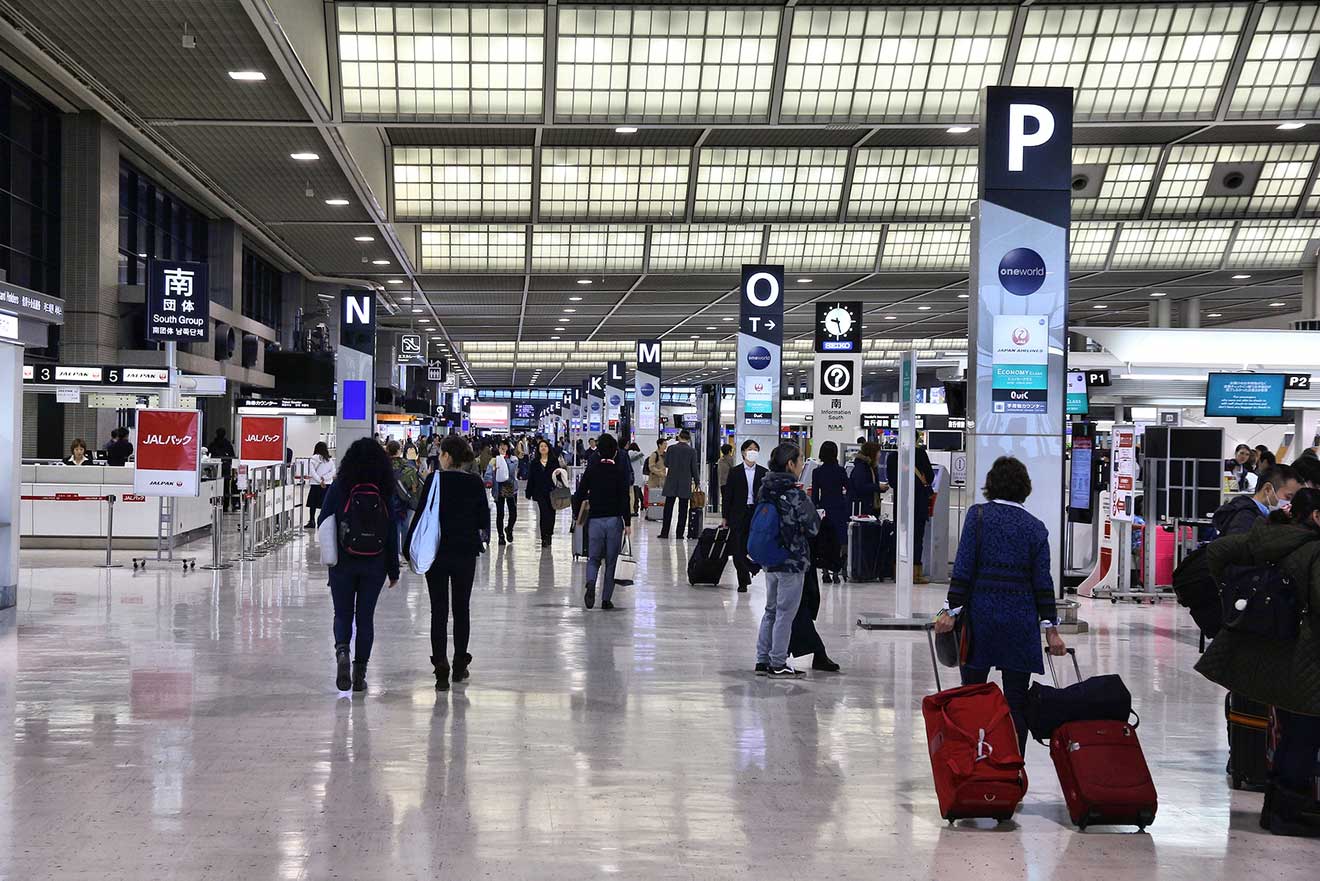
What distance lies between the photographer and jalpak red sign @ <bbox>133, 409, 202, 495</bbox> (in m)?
17.0

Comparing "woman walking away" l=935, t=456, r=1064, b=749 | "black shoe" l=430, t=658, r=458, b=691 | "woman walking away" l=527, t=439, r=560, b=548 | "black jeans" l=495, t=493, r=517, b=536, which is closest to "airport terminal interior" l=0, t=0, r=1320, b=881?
"woman walking away" l=935, t=456, r=1064, b=749

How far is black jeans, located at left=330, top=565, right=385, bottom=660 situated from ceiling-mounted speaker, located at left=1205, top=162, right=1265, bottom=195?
19.8 metres

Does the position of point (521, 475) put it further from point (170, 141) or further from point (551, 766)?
point (551, 766)

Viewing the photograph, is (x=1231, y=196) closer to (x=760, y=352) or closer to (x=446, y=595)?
(x=760, y=352)

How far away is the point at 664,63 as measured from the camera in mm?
18031

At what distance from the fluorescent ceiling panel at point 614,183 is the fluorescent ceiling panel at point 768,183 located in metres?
0.49

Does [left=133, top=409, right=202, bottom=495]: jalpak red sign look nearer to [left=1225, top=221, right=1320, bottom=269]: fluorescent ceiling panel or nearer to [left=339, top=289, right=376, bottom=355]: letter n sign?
[left=339, top=289, right=376, bottom=355]: letter n sign

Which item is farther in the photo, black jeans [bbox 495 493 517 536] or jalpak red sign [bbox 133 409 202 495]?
black jeans [bbox 495 493 517 536]

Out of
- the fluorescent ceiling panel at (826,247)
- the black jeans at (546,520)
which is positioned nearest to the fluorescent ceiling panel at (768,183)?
the fluorescent ceiling panel at (826,247)

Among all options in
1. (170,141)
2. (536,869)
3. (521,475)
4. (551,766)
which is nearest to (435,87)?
(170,141)

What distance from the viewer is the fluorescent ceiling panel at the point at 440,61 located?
16969 mm

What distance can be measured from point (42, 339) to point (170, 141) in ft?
22.9

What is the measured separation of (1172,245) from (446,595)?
21.7 m

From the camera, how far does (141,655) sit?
10.7m
